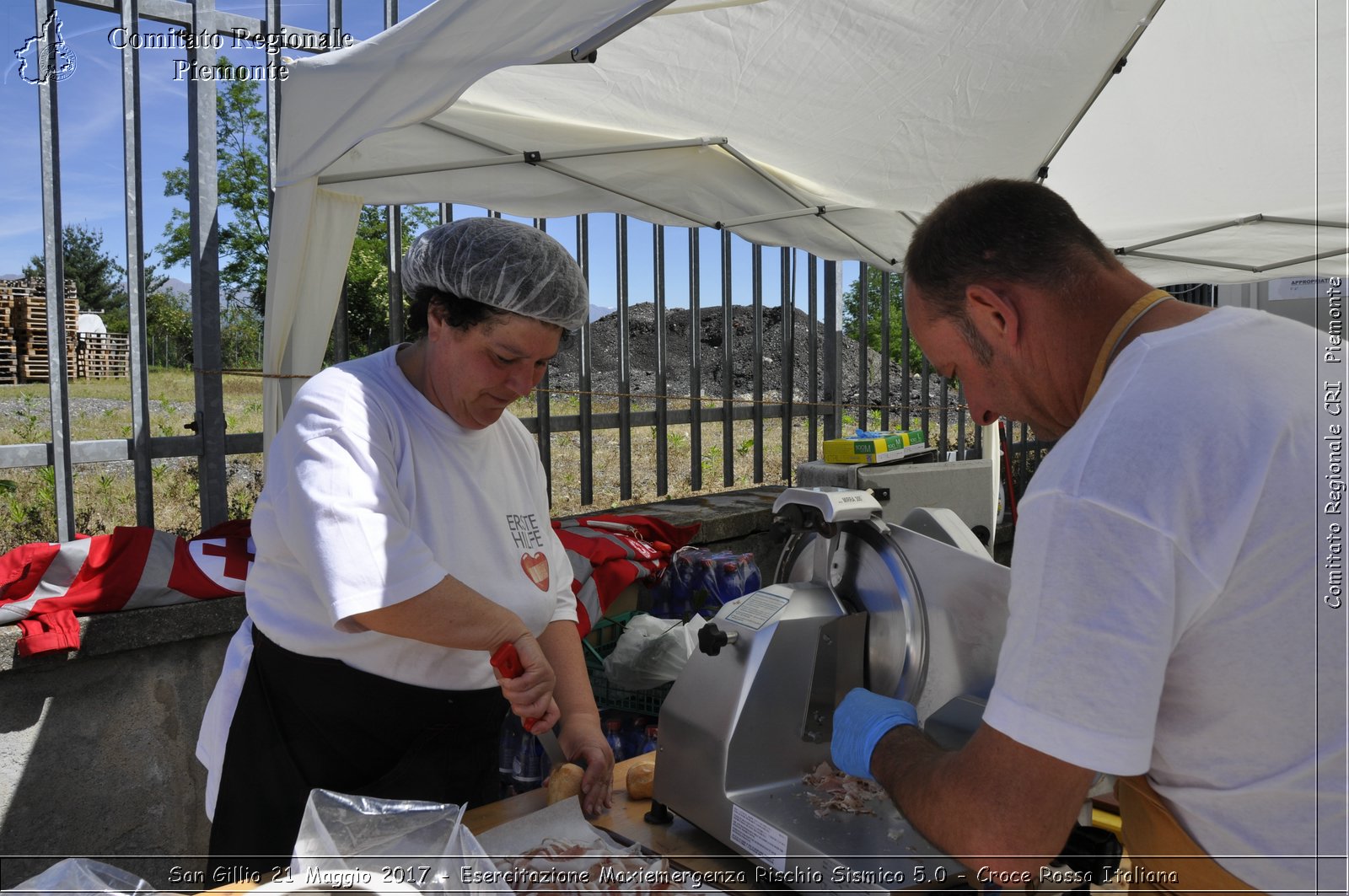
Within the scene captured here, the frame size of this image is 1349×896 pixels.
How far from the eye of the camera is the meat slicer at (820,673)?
4.29ft

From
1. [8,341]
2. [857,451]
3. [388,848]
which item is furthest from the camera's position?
[857,451]

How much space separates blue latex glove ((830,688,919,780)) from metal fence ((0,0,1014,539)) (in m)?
1.21

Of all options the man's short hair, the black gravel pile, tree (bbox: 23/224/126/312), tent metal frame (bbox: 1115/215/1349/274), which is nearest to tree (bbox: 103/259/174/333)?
tree (bbox: 23/224/126/312)

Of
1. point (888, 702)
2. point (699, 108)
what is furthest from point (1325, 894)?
point (699, 108)

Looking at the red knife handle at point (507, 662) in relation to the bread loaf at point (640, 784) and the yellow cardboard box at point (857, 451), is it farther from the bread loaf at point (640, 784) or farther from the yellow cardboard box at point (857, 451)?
the yellow cardboard box at point (857, 451)

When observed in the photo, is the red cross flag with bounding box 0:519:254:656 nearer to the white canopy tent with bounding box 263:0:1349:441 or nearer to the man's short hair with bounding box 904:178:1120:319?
the white canopy tent with bounding box 263:0:1349:441

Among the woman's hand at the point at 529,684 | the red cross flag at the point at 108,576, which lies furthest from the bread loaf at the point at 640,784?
the red cross flag at the point at 108,576

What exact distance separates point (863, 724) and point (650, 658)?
49.8 inches

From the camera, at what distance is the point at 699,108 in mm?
2611

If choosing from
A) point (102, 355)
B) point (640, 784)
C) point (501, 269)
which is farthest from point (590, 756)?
point (102, 355)

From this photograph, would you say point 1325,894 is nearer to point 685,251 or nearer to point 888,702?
point 888,702

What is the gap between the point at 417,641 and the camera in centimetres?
146

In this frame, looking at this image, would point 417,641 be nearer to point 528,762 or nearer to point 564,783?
point 564,783

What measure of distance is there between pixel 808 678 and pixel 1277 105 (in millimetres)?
2878
